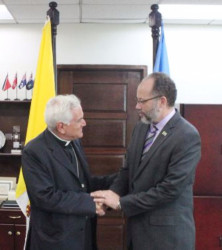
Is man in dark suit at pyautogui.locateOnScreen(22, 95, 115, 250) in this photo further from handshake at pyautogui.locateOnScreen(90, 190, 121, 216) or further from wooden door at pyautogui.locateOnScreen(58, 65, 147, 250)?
wooden door at pyautogui.locateOnScreen(58, 65, 147, 250)

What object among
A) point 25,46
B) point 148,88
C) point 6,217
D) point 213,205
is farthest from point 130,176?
point 25,46

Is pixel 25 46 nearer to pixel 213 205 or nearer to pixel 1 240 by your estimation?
pixel 1 240

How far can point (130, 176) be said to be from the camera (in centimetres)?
176

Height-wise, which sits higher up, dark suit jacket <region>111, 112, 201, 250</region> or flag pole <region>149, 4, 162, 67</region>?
flag pole <region>149, 4, 162, 67</region>

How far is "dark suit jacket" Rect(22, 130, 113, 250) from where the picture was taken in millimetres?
1594

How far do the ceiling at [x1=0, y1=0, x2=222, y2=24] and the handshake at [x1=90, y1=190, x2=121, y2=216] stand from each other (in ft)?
5.27

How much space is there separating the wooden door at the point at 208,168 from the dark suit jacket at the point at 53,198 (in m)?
1.25

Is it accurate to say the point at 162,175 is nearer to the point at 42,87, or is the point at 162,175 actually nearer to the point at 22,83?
the point at 42,87

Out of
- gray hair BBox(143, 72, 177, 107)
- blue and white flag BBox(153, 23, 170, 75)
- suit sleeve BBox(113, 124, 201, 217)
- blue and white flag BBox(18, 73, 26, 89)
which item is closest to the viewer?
suit sleeve BBox(113, 124, 201, 217)

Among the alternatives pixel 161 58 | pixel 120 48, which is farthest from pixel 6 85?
pixel 161 58

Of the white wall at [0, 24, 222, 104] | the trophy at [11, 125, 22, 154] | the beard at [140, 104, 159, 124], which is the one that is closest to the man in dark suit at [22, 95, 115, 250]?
the beard at [140, 104, 159, 124]

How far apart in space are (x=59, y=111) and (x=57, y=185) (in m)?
0.38

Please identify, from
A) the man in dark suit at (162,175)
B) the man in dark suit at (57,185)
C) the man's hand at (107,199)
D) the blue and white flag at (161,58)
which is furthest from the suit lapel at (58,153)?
the blue and white flag at (161,58)

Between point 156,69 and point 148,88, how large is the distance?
983 mm
